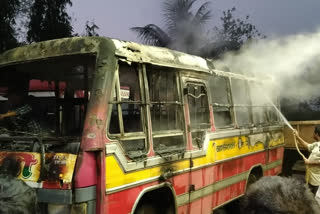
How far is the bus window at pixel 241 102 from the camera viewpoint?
270 inches

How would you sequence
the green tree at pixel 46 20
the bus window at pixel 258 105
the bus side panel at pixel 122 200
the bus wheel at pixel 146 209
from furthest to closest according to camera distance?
the green tree at pixel 46 20 < the bus window at pixel 258 105 < the bus wheel at pixel 146 209 < the bus side panel at pixel 122 200

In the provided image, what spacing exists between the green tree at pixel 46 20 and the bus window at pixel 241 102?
11.0m

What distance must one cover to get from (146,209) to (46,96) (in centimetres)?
179

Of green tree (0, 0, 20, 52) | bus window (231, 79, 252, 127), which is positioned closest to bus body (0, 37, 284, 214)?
bus window (231, 79, 252, 127)

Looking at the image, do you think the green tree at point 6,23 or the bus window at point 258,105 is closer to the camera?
the bus window at point 258,105

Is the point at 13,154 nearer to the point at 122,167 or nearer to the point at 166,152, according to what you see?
the point at 122,167

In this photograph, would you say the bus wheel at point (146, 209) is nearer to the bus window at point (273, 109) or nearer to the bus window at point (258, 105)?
the bus window at point (258, 105)

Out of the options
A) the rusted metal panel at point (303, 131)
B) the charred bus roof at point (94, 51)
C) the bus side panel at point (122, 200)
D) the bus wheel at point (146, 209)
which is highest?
the charred bus roof at point (94, 51)

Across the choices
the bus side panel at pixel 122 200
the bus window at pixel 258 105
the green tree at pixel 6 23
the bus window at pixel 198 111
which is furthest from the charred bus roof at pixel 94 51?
the green tree at pixel 6 23

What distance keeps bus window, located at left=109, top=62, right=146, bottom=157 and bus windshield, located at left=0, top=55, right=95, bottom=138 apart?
381 millimetres

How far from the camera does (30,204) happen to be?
10.9ft

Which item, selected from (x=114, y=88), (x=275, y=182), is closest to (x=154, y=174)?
(x=114, y=88)

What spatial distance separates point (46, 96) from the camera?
14.7 ft

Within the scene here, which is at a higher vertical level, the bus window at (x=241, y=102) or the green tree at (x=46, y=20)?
the green tree at (x=46, y=20)
